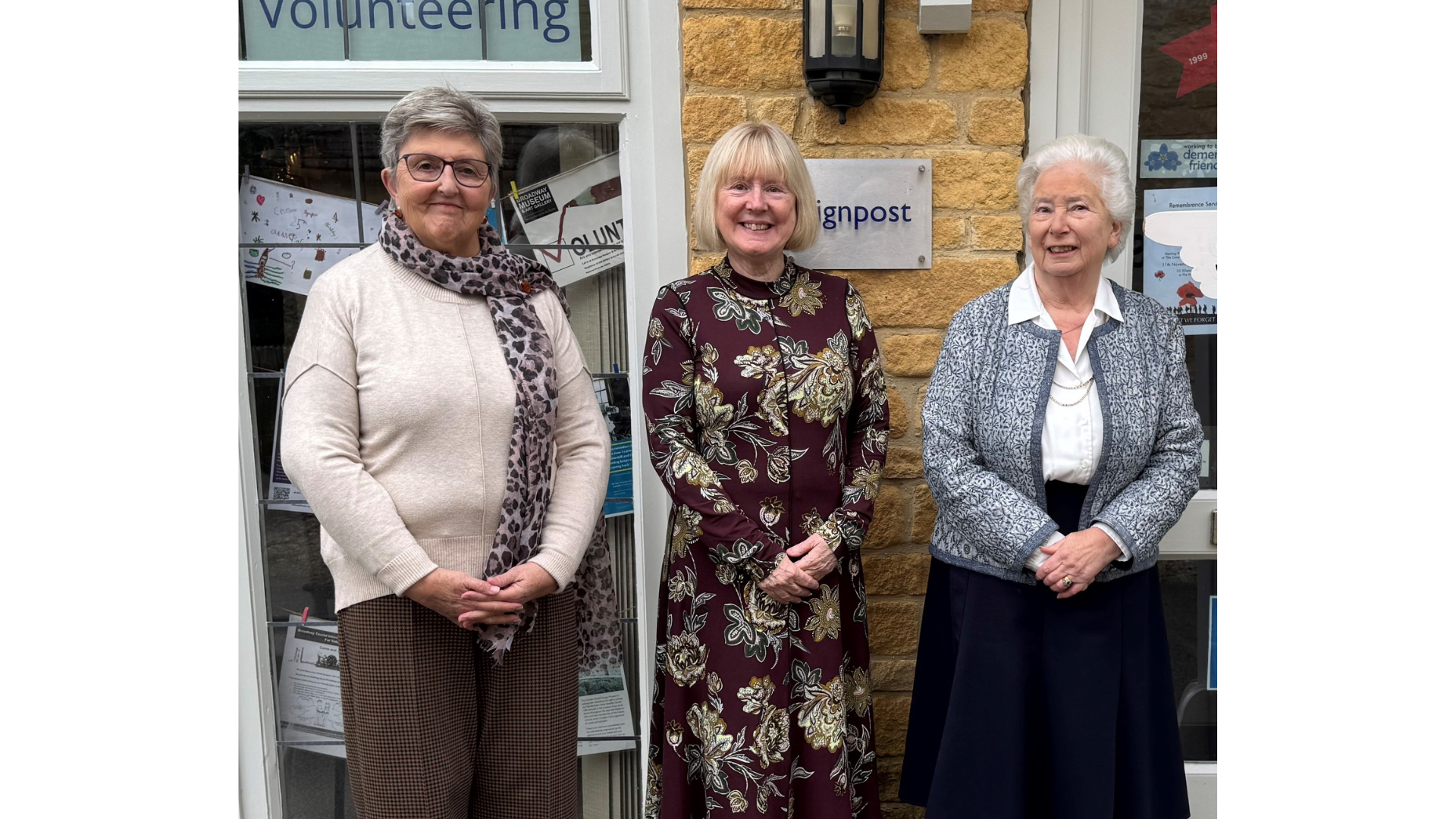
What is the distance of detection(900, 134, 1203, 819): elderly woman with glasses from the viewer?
1.89 meters

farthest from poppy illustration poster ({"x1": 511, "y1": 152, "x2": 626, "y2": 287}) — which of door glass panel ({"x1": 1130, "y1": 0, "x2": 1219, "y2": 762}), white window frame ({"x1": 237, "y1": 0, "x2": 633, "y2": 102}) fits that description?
door glass panel ({"x1": 1130, "y1": 0, "x2": 1219, "y2": 762})

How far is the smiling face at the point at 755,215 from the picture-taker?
204 centimetres

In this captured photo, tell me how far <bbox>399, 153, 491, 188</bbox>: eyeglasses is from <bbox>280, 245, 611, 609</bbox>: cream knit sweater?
18 centimetres

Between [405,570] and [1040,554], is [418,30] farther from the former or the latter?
[1040,554]

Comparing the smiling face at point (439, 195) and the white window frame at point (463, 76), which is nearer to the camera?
the smiling face at point (439, 195)

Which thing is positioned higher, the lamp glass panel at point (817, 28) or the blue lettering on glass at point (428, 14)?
the blue lettering on glass at point (428, 14)

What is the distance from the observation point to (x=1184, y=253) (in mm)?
2584

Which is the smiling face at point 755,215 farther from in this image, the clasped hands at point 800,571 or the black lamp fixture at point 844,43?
the clasped hands at point 800,571

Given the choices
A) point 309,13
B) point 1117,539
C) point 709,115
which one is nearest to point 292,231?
point 309,13

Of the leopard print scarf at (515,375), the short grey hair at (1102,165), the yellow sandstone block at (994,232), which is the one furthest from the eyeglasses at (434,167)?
the yellow sandstone block at (994,232)

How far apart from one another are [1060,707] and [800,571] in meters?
0.59

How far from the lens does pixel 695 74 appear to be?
236cm

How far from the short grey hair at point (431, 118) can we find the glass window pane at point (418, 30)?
63 cm

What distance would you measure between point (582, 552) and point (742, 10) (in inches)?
55.0
